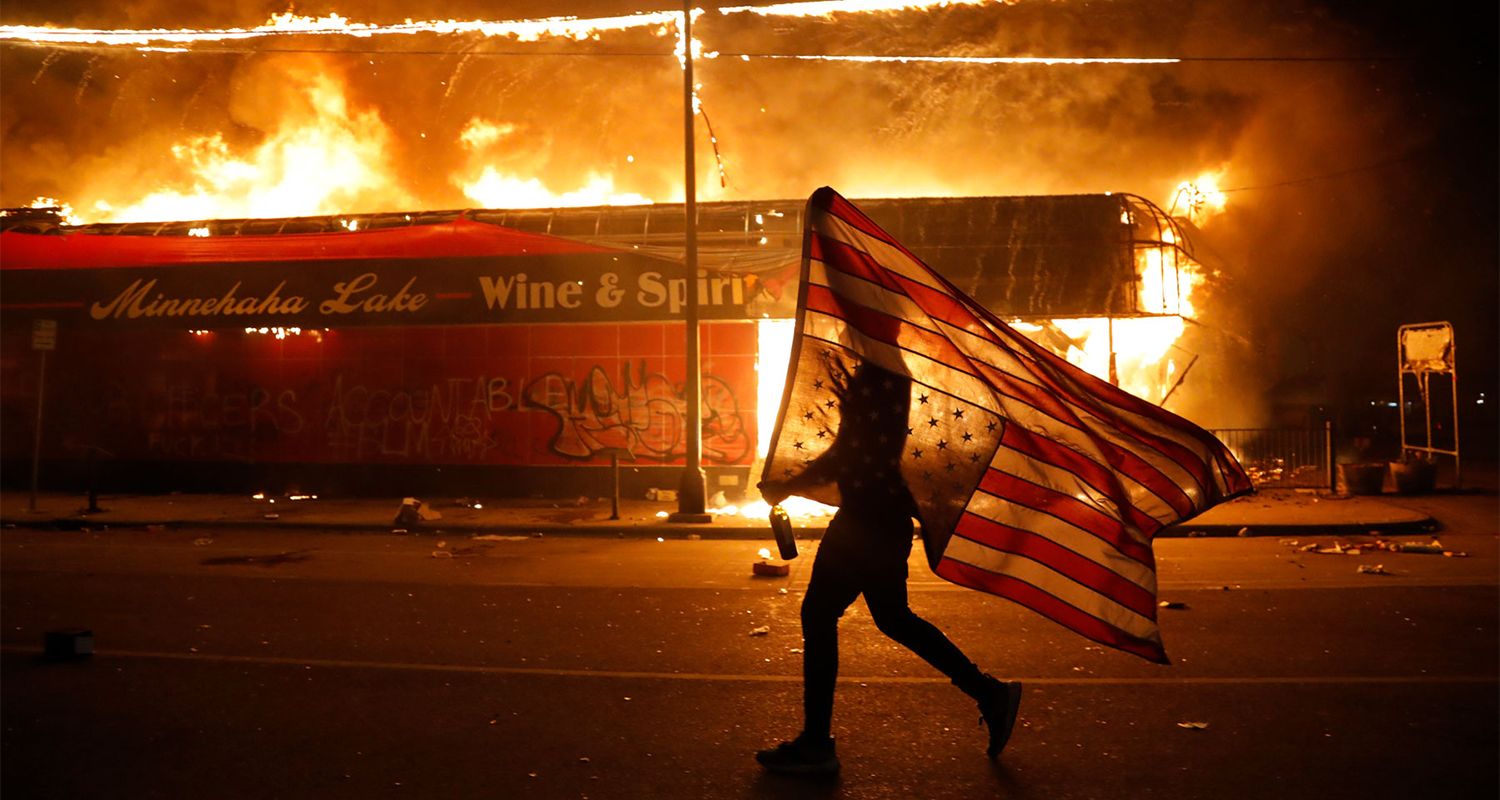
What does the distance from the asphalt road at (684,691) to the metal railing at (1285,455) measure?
7865 mm

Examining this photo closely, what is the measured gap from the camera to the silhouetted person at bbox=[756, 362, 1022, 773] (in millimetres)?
4406

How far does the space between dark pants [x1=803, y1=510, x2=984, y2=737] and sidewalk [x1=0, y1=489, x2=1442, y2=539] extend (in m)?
8.90

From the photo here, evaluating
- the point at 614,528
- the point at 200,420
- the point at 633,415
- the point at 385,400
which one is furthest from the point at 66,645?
the point at 200,420

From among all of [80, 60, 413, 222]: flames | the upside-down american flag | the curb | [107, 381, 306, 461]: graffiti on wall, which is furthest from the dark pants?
[80, 60, 413, 222]: flames

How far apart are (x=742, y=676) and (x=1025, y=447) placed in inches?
94.7

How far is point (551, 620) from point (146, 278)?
15.3 meters

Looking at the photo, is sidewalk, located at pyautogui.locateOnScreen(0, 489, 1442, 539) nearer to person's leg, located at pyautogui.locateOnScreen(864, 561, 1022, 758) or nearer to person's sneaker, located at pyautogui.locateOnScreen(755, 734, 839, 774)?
person's leg, located at pyautogui.locateOnScreen(864, 561, 1022, 758)

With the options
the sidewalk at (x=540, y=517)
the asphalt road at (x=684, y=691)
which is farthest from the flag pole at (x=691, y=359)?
the asphalt road at (x=684, y=691)

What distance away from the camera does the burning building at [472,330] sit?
683 inches

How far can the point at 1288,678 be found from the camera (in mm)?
6027

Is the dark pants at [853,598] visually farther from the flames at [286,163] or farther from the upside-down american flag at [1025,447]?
the flames at [286,163]

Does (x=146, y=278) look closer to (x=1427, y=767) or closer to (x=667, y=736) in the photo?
(x=667, y=736)

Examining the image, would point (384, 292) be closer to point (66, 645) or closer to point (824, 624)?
point (66, 645)

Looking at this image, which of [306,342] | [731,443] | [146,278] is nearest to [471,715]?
[731,443]
